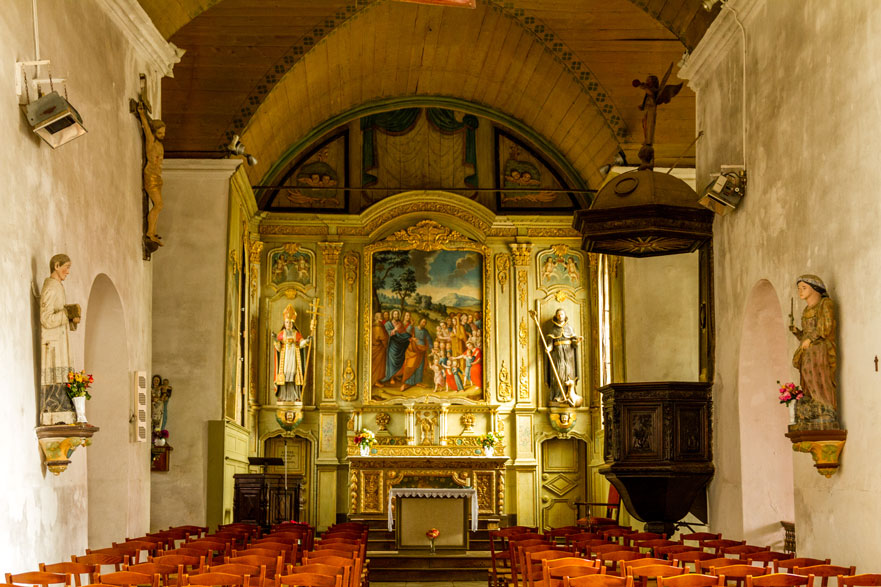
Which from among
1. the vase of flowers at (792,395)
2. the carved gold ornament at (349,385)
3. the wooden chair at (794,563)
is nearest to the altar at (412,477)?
the carved gold ornament at (349,385)

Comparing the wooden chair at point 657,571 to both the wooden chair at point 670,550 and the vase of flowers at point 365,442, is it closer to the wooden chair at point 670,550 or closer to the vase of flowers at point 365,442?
the wooden chair at point 670,550

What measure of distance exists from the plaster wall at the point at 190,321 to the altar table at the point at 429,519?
2.76m

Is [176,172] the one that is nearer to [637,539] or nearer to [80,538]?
[80,538]

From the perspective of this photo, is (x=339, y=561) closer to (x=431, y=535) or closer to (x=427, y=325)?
(x=431, y=535)

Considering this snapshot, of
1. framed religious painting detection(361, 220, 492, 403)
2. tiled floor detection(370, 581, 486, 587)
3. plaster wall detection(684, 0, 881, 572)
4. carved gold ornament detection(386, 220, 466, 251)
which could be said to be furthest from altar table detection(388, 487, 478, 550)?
carved gold ornament detection(386, 220, 466, 251)

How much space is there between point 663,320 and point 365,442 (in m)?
5.63

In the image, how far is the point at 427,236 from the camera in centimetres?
2050

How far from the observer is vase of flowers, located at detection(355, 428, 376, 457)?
1884cm

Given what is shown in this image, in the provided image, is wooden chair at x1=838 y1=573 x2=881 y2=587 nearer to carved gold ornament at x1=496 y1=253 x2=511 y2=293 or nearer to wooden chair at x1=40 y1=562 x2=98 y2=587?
wooden chair at x1=40 y1=562 x2=98 y2=587

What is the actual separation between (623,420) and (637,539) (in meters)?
1.98

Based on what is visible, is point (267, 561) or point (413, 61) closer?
point (267, 561)

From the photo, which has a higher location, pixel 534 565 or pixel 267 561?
pixel 267 561

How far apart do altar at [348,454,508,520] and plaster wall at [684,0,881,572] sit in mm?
7043

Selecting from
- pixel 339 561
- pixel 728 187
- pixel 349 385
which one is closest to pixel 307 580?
pixel 339 561
